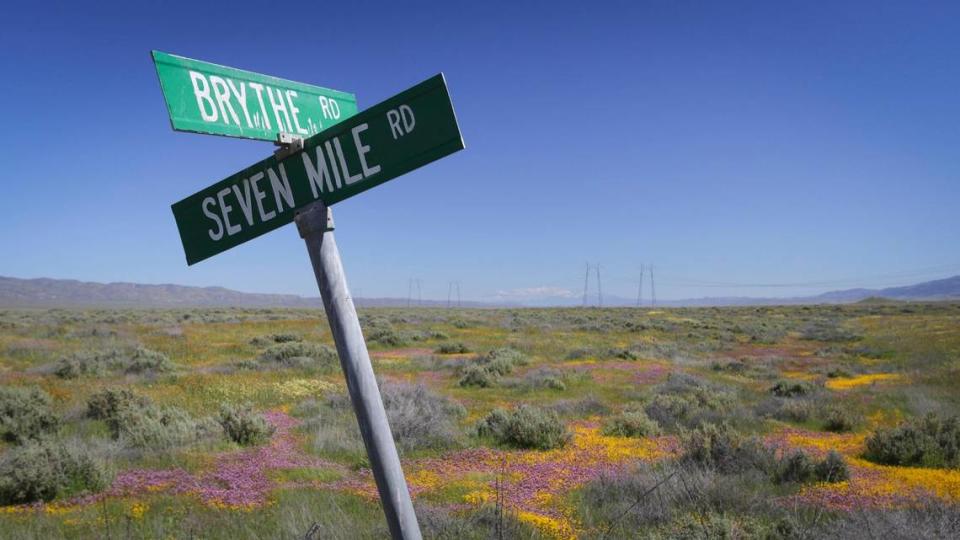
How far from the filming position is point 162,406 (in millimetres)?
10930

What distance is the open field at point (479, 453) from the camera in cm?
535

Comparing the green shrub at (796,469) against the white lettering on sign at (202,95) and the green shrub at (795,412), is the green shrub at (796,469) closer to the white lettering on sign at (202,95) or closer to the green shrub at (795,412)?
the green shrub at (795,412)

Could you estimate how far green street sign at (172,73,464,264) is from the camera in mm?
1996

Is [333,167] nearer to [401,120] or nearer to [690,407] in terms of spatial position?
[401,120]

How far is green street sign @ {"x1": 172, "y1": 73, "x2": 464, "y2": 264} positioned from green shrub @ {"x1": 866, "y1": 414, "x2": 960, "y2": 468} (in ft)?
33.6

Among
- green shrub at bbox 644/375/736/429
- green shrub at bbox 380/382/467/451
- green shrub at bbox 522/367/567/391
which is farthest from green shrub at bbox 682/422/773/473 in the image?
green shrub at bbox 522/367/567/391

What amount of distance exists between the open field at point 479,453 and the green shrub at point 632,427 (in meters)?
0.05

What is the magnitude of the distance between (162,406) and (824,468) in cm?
1199

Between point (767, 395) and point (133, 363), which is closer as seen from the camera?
point (767, 395)

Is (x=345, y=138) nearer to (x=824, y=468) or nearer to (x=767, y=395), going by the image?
(x=824, y=468)

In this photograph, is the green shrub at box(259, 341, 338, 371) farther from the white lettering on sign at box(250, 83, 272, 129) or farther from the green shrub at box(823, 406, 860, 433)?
the white lettering on sign at box(250, 83, 272, 129)

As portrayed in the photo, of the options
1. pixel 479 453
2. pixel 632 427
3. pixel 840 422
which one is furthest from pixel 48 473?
pixel 840 422


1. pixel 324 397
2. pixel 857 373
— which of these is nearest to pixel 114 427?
pixel 324 397

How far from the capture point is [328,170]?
2.17m
